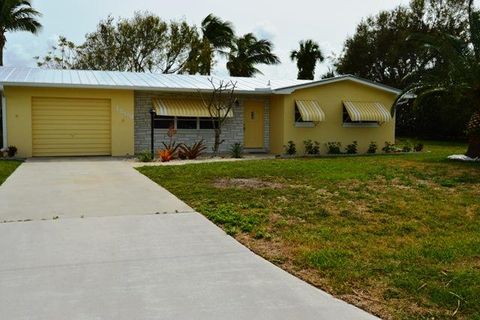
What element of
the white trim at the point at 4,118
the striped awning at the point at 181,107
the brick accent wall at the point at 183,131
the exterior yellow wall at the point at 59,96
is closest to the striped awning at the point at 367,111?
the brick accent wall at the point at 183,131

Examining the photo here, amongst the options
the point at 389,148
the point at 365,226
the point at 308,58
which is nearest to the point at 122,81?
the point at 389,148

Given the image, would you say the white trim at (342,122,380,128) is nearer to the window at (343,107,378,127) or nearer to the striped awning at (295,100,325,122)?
the window at (343,107,378,127)

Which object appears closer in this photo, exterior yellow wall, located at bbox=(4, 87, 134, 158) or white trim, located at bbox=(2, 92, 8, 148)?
white trim, located at bbox=(2, 92, 8, 148)

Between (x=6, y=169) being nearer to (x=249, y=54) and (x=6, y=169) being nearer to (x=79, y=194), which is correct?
(x=79, y=194)

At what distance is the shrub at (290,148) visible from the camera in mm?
19203

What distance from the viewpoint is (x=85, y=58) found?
36.7 metres

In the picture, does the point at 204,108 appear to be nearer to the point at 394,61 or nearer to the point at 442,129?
the point at 442,129

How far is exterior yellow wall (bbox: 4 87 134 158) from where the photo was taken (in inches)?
666

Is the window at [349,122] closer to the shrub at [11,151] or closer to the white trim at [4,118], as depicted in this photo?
the shrub at [11,151]

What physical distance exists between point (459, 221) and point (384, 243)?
187 cm

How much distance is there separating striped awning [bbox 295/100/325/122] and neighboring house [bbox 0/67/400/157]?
0.04 meters

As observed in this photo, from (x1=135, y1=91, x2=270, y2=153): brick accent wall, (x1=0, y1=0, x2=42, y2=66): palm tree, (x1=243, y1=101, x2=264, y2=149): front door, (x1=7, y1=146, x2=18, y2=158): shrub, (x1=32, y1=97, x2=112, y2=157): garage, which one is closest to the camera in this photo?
(x1=7, y1=146, x2=18, y2=158): shrub

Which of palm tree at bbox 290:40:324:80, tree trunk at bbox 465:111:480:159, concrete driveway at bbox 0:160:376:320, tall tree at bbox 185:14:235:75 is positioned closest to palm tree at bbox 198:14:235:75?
tall tree at bbox 185:14:235:75

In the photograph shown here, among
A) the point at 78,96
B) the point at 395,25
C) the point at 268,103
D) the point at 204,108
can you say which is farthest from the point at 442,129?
the point at 78,96
